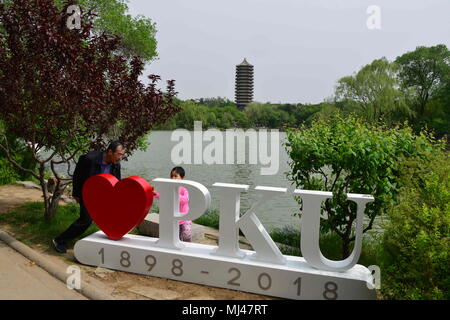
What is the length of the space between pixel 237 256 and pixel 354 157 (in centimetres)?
199

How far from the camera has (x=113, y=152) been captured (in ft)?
16.9

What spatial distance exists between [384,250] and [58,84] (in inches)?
201

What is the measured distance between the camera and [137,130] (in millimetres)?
6883

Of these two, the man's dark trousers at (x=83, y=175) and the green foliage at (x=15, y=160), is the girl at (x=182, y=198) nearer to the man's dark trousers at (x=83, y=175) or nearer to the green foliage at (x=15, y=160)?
the man's dark trousers at (x=83, y=175)

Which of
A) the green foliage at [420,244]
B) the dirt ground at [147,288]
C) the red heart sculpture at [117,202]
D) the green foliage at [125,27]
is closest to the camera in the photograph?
the green foliage at [420,244]

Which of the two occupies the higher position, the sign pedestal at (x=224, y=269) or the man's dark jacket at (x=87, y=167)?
the man's dark jacket at (x=87, y=167)

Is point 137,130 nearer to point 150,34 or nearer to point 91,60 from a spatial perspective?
point 91,60

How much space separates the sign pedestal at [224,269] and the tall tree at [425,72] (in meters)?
41.4

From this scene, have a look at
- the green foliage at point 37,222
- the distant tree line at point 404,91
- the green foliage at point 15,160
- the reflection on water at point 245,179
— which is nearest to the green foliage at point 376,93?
the distant tree line at point 404,91

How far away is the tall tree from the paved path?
4256 cm

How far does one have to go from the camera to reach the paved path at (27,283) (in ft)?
13.1

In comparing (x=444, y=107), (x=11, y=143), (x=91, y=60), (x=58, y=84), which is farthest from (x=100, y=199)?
(x=444, y=107)

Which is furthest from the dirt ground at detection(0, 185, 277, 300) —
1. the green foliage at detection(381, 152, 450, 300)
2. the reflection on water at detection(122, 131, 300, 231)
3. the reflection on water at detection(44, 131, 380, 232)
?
the reflection on water at detection(122, 131, 300, 231)

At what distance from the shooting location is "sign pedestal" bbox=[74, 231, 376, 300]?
3.96m
